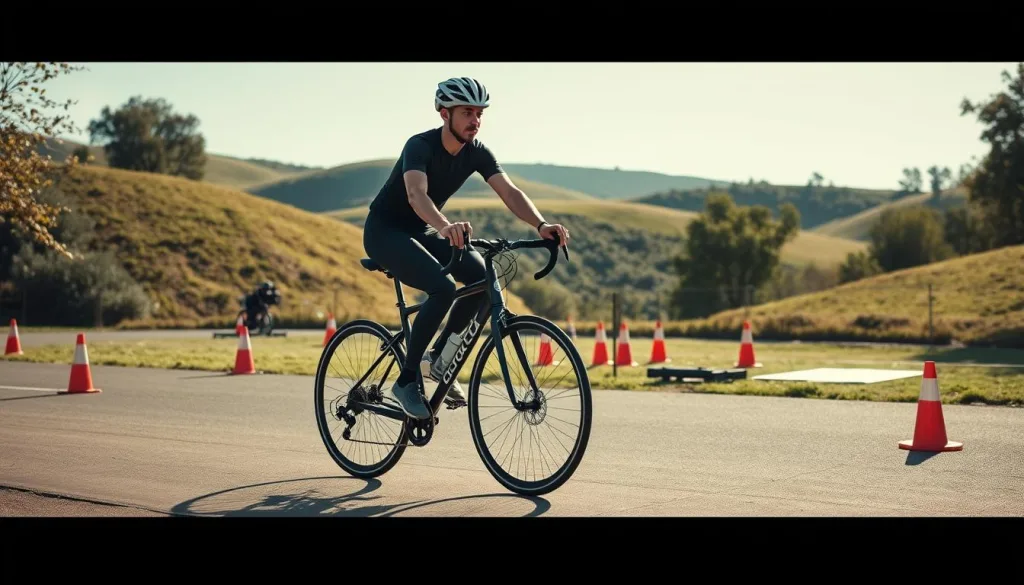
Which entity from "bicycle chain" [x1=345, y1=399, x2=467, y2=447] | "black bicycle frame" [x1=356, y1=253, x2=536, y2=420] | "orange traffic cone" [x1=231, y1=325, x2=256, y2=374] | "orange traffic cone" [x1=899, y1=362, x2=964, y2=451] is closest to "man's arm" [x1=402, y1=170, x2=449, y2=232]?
"black bicycle frame" [x1=356, y1=253, x2=536, y2=420]

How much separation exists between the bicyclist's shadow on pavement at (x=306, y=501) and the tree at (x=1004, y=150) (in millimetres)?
56506

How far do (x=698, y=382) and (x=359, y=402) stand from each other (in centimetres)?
835

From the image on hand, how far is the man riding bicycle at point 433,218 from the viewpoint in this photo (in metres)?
6.65

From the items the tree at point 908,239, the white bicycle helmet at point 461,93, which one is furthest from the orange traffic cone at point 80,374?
the tree at point 908,239

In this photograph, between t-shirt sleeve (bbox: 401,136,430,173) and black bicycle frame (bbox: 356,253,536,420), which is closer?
black bicycle frame (bbox: 356,253,536,420)

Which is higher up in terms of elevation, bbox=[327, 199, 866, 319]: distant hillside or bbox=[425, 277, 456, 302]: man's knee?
bbox=[327, 199, 866, 319]: distant hillside

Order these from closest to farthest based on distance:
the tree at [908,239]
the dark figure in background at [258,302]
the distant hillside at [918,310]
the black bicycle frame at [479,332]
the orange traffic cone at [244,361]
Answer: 1. the black bicycle frame at [479,332]
2. the orange traffic cone at [244,361]
3. the distant hillside at [918,310]
4. the dark figure in background at [258,302]
5. the tree at [908,239]

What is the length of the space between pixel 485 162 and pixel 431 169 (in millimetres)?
330

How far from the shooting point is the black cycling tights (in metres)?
6.72

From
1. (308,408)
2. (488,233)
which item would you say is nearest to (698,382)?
(308,408)

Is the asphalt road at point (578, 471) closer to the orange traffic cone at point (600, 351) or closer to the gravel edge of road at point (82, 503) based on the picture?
the gravel edge of road at point (82, 503)

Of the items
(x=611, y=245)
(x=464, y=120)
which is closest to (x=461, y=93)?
(x=464, y=120)

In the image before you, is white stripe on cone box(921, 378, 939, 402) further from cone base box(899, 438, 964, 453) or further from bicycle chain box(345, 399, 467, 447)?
bicycle chain box(345, 399, 467, 447)
